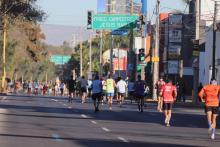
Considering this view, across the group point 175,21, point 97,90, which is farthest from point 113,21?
point 175,21

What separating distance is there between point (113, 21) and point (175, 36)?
29.7 meters

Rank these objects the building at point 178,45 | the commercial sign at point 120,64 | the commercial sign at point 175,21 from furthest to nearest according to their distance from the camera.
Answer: the commercial sign at point 120,64 → the commercial sign at point 175,21 → the building at point 178,45

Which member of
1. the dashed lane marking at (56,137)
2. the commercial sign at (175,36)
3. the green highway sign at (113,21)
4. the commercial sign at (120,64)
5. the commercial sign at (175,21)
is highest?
the commercial sign at (175,21)

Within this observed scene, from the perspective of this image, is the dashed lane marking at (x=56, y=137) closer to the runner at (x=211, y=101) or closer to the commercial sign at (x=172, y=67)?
the runner at (x=211, y=101)

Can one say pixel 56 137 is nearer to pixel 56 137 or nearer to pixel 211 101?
pixel 56 137

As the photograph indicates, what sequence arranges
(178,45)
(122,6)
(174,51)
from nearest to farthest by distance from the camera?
(122,6) < (174,51) < (178,45)

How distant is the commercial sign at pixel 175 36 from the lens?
294 ft

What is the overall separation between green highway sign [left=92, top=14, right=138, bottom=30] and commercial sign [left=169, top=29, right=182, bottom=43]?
89.9 feet

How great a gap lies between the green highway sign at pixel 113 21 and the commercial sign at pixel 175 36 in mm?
27400

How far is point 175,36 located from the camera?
91.1m

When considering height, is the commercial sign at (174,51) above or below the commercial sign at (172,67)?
above

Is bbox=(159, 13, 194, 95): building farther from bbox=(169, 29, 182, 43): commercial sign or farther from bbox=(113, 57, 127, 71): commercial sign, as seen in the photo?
bbox=(113, 57, 127, 71): commercial sign

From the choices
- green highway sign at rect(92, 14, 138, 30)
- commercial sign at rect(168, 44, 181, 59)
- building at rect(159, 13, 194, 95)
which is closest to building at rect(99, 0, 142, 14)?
building at rect(159, 13, 194, 95)

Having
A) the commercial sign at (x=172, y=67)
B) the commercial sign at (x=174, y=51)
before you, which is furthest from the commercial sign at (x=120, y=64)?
the commercial sign at (x=172, y=67)
